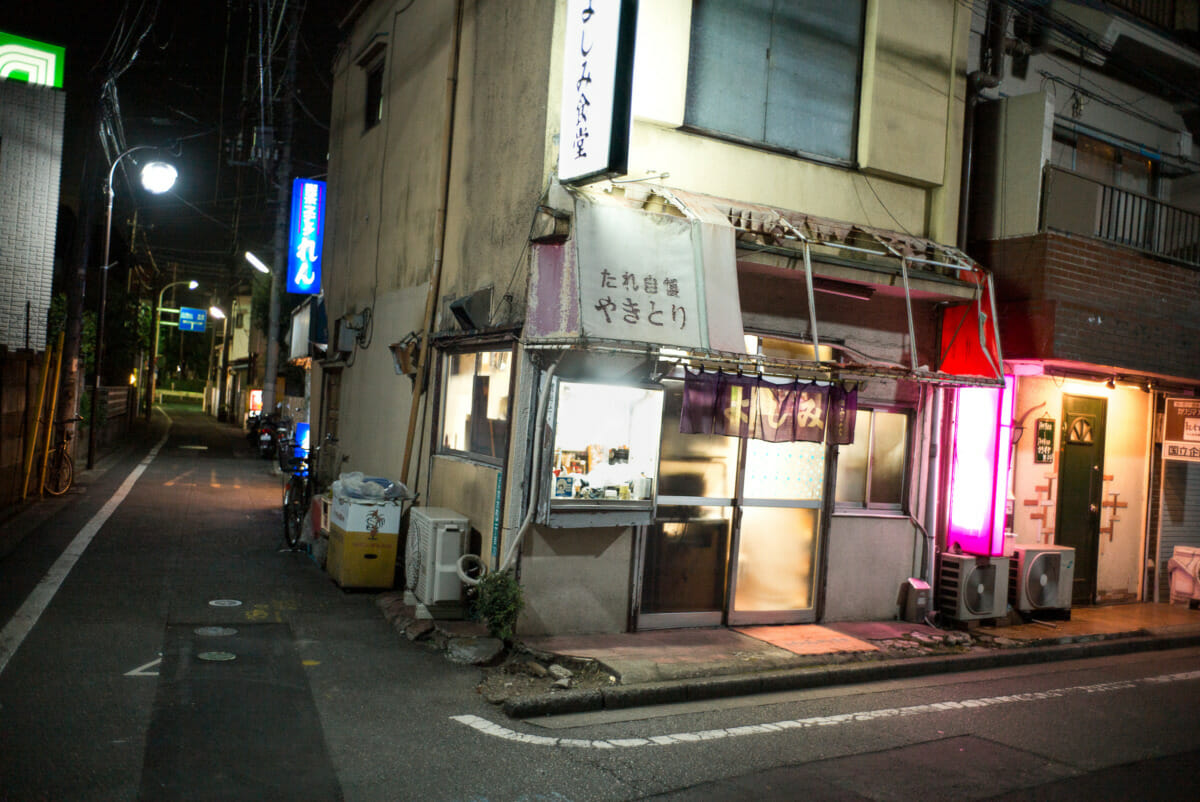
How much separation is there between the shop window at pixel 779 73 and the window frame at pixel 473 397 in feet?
11.0

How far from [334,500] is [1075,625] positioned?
9.80m

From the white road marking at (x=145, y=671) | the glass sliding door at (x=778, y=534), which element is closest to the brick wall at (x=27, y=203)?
the white road marking at (x=145, y=671)

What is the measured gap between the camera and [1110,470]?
530 inches

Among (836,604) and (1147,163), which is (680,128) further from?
(1147,163)

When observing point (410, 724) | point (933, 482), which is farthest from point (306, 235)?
point (410, 724)

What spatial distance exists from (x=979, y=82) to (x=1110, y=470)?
6.36 meters

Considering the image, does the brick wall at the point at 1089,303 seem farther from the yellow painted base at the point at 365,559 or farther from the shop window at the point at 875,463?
the yellow painted base at the point at 365,559

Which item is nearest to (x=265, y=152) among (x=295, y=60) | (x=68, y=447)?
(x=295, y=60)

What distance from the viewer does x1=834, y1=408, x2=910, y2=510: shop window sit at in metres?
10.8

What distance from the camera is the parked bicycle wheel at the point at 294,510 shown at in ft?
42.6

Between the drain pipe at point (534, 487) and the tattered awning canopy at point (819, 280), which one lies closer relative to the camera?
the tattered awning canopy at point (819, 280)

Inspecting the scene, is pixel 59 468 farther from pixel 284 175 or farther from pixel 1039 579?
pixel 1039 579

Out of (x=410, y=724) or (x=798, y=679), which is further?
(x=798, y=679)

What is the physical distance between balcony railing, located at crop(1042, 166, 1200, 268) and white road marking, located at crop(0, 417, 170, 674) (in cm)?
1279
